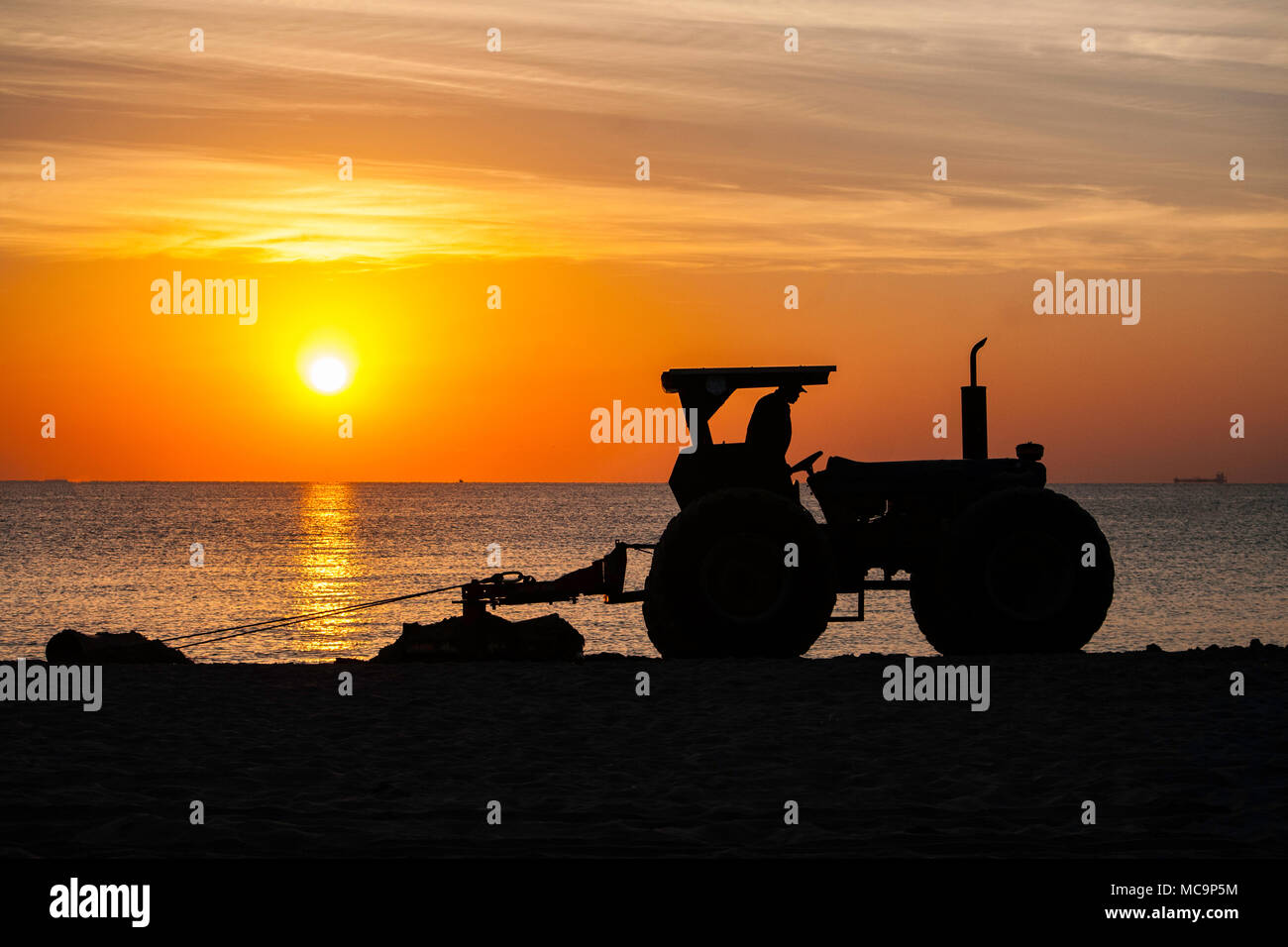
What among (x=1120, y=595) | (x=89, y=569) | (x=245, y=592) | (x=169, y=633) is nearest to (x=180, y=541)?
(x=89, y=569)

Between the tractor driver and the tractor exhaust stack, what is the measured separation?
156cm

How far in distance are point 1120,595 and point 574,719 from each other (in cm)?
4698

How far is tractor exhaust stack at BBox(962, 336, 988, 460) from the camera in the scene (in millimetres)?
12055

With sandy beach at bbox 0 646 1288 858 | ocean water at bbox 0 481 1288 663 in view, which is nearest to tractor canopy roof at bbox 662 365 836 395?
sandy beach at bbox 0 646 1288 858

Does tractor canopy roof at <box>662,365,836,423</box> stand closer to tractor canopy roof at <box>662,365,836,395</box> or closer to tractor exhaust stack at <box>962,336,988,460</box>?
tractor canopy roof at <box>662,365,836,395</box>

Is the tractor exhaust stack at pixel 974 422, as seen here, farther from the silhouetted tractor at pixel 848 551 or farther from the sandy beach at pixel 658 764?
the sandy beach at pixel 658 764

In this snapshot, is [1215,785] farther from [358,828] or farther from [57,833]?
[57,833]

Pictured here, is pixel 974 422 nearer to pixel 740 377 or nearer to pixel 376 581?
Answer: pixel 740 377

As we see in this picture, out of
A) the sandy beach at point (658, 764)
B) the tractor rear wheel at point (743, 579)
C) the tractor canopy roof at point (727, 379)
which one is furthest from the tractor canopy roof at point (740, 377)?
the sandy beach at point (658, 764)

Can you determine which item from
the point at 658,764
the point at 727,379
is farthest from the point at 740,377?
the point at 658,764

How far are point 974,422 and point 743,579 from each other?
265 centimetres

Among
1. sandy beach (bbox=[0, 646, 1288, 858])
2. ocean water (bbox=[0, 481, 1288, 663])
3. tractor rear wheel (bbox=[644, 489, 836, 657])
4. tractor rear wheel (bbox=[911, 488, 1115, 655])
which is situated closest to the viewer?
sandy beach (bbox=[0, 646, 1288, 858])

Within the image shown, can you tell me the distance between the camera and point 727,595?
1143 centimetres

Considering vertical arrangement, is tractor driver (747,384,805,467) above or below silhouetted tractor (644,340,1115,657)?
above
